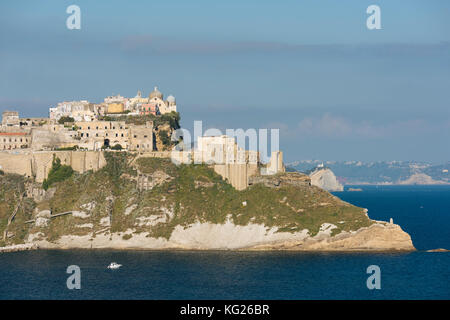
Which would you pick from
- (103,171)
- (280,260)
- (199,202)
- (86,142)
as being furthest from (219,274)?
(86,142)

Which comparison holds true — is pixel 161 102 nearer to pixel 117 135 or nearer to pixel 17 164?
pixel 117 135

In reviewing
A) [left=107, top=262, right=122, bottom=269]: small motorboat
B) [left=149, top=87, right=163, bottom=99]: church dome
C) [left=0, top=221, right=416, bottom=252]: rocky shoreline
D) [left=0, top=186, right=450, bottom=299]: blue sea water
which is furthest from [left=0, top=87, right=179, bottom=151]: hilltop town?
[left=107, top=262, right=122, bottom=269]: small motorboat

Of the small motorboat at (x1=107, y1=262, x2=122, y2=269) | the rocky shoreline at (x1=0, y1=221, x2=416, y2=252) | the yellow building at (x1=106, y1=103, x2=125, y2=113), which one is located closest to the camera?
the small motorboat at (x1=107, y1=262, x2=122, y2=269)

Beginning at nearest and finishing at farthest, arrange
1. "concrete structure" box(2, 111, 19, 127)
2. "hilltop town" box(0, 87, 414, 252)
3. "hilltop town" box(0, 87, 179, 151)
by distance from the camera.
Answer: "hilltop town" box(0, 87, 414, 252), "hilltop town" box(0, 87, 179, 151), "concrete structure" box(2, 111, 19, 127)

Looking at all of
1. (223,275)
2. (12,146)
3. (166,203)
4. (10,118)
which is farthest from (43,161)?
(223,275)

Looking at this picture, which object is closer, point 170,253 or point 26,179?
point 170,253

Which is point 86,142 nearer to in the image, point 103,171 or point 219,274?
point 103,171

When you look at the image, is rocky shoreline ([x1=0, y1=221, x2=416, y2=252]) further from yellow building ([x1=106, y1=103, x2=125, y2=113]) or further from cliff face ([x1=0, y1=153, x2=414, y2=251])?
yellow building ([x1=106, y1=103, x2=125, y2=113])
